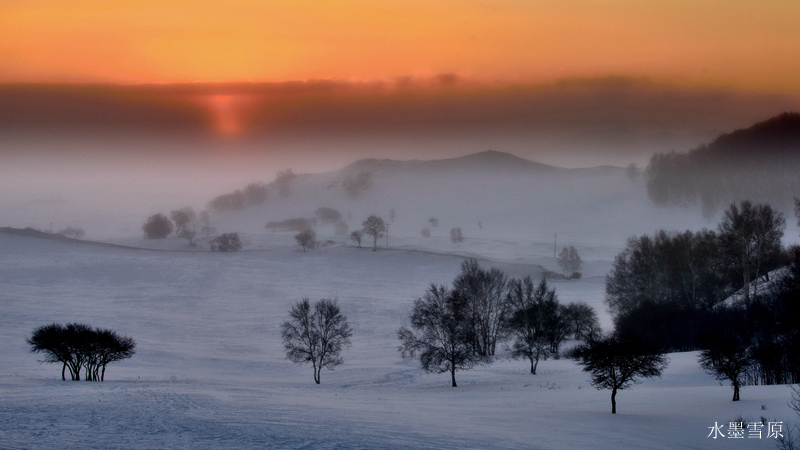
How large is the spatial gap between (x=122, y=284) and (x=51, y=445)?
241ft

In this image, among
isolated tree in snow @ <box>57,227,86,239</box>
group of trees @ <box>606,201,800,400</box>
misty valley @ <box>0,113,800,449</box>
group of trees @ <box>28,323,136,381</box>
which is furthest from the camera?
isolated tree in snow @ <box>57,227,86,239</box>

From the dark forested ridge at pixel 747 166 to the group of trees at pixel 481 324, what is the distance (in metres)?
120

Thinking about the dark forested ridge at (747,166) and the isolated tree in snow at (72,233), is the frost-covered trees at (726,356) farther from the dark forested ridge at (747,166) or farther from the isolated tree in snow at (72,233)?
the isolated tree in snow at (72,233)

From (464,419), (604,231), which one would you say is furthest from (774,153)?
(464,419)

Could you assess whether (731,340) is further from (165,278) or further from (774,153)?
(774,153)

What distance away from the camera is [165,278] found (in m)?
87.9

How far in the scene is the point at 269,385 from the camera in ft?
124

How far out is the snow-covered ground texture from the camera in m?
19.2

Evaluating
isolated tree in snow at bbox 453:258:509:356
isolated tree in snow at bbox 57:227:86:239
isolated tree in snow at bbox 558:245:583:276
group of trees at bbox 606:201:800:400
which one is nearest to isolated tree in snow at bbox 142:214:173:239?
isolated tree in snow at bbox 57:227:86:239

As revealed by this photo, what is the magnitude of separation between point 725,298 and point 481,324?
85.0 feet

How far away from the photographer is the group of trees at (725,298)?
107 ft

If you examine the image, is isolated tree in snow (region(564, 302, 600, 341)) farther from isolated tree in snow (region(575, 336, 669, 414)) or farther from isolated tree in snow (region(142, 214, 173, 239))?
isolated tree in snow (region(142, 214, 173, 239))

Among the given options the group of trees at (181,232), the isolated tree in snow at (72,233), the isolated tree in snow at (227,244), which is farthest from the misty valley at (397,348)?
the isolated tree in snow at (72,233)

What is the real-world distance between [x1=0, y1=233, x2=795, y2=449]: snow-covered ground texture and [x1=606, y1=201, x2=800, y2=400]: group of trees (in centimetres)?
280
